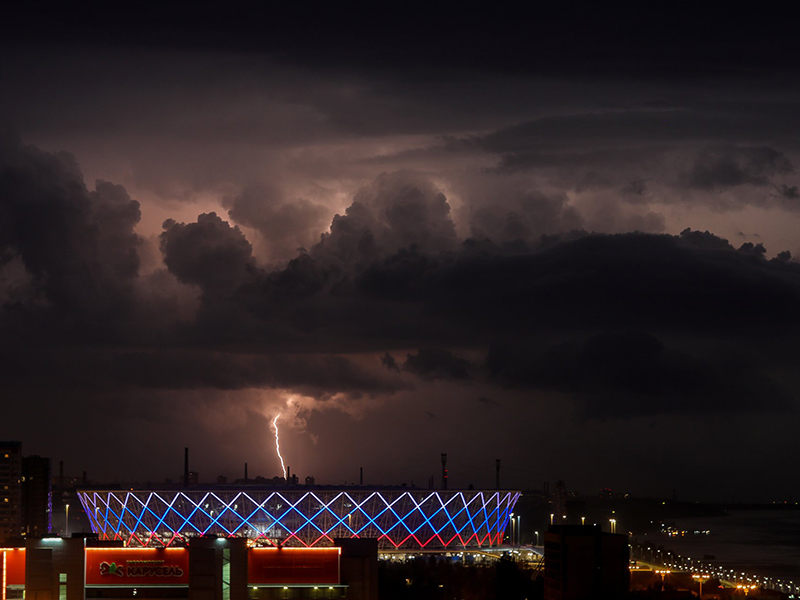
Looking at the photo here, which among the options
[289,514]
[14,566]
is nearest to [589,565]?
[14,566]

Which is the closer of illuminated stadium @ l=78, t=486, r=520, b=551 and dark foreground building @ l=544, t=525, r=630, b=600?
dark foreground building @ l=544, t=525, r=630, b=600

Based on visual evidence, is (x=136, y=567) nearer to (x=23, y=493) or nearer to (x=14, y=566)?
(x=14, y=566)

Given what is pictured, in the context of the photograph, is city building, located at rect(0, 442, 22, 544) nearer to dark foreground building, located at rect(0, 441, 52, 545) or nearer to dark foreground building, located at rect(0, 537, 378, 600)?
dark foreground building, located at rect(0, 441, 52, 545)

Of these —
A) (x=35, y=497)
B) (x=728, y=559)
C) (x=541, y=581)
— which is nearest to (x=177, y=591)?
(x=541, y=581)

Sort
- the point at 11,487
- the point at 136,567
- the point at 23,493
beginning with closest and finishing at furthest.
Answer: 1. the point at 136,567
2. the point at 11,487
3. the point at 23,493

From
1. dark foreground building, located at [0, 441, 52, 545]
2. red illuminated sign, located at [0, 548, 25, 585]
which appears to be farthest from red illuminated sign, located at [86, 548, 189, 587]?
dark foreground building, located at [0, 441, 52, 545]

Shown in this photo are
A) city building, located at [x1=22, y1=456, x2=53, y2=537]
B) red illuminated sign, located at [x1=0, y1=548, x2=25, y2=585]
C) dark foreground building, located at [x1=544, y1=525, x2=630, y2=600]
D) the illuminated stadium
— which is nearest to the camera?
red illuminated sign, located at [x1=0, y1=548, x2=25, y2=585]

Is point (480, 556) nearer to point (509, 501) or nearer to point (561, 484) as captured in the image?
point (509, 501)
